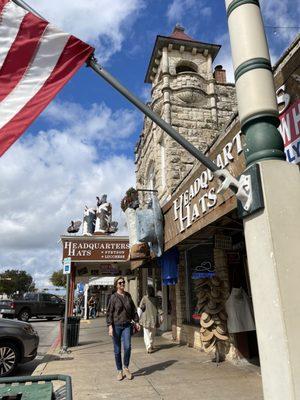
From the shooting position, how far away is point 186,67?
1565 cm

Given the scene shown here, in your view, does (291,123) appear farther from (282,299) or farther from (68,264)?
(68,264)

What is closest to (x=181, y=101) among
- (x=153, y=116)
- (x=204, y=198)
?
(x=204, y=198)

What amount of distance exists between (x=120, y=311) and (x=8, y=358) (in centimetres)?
295

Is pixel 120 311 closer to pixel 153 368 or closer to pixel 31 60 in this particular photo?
pixel 153 368

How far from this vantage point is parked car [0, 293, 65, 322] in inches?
996

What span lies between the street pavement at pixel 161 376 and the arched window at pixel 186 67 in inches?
405

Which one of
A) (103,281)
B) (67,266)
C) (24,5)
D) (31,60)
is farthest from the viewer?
(103,281)

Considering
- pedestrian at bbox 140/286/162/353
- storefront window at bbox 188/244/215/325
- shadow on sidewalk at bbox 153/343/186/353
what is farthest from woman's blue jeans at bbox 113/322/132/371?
shadow on sidewalk at bbox 153/343/186/353

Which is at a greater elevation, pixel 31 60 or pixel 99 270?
pixel 99 270

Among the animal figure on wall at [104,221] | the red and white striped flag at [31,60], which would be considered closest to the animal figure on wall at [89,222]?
the animal figure on wall at [104,221]

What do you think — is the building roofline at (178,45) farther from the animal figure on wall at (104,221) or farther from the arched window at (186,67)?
the animal figure on wall at (104,221)

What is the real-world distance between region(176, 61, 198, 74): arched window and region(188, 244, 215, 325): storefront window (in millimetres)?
7608

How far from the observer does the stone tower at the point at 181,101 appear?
1331 centimetres

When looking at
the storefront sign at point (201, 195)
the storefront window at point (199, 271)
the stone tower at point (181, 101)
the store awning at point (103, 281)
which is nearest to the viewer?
the storefront sign at point (201, 195)
